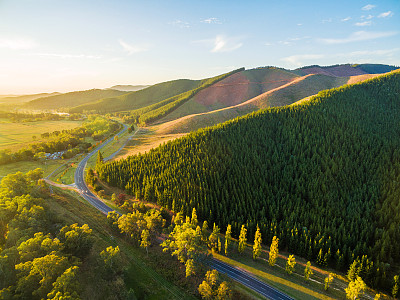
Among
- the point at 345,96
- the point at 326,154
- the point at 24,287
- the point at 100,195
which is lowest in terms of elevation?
the point at 100,195

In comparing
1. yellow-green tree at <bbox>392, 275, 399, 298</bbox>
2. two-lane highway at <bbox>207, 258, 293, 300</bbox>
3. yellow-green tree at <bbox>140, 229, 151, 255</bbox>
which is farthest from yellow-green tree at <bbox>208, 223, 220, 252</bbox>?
yellow-green tree at <bbox>392, 275, 399, 298</bbox>

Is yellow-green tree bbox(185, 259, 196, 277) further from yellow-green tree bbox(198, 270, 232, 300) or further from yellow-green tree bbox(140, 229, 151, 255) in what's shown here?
yellow-green tree bbox(140, 229, 151, 255)

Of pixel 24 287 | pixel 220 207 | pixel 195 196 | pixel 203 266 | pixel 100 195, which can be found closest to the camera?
pixel 24 287

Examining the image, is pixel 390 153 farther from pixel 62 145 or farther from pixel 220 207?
pixel 62 145

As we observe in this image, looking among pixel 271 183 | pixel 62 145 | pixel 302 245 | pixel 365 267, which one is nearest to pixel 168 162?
pixel 271 183

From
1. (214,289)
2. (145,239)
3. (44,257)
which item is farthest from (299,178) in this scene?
(44,257)

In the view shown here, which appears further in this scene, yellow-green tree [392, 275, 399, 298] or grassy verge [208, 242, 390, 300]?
grassy verge [208, 242, 390, 300]

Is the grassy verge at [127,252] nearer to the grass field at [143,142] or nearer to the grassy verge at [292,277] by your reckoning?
the grassy verge at [292,277]

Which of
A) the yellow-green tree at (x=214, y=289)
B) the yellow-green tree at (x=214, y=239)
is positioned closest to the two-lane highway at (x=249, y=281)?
the yellow-green tree at (x=214, y=239)

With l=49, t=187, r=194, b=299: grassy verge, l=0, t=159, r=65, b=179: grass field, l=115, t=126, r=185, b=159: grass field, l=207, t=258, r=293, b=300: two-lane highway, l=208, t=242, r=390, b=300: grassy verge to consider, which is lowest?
l=208, t=242, r=390, b=300: grassy verge
